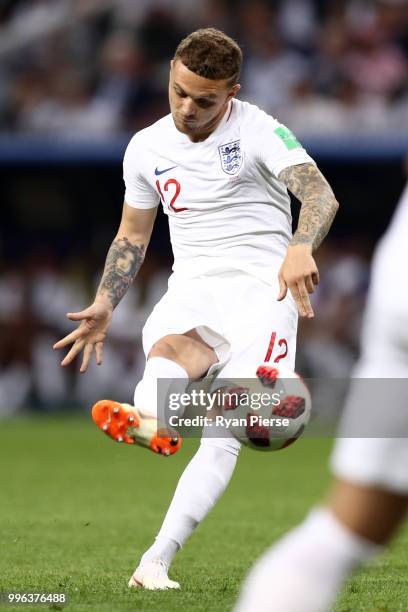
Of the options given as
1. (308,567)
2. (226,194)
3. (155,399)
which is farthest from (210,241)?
(308,567)

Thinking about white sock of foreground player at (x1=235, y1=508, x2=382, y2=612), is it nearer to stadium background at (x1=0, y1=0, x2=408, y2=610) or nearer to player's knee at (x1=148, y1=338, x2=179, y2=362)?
player's knee at (x1=148, y1=338, x2=179, y2=362)

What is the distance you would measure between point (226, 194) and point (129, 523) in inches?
118

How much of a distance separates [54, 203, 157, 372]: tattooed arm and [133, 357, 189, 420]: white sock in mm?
350

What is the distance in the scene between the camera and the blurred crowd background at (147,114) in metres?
16.6

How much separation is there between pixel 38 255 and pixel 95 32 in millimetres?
3341

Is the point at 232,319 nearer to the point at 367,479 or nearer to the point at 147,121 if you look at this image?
the point at 367,479

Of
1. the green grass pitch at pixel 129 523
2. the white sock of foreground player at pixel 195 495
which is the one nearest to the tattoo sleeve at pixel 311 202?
the white sock of foreground player at pixel 195 495

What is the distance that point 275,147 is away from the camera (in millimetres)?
5203

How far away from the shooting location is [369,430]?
287 cm

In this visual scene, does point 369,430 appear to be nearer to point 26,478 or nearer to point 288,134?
point 288,134

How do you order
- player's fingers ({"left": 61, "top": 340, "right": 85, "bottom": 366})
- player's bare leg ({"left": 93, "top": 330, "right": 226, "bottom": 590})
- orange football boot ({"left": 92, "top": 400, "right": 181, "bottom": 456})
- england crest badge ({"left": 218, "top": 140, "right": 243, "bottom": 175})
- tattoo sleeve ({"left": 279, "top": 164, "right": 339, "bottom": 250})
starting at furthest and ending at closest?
england crest badge ({"left": 218, "top": 140, "right": 243, "bottom": 175}), player's fingers ({"left": 61, "top": 340, "right": 85, "bottom": 366}), player's bare leg ({"left": 93, "top": 330, "right": 226, "bottom": 590}), tattoo sleeve ({"left": 279, "top": 164, "right": 339, "bottom": 250}), orange football boot ({"left": 92, "top": 400, "right": 181, "bottom": 456})

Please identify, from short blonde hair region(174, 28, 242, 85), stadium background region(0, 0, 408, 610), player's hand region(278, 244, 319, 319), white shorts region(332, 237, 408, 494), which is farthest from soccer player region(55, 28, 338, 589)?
stadium background region(0, 0, 408, 610)

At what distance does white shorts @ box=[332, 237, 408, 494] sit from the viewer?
281 cm

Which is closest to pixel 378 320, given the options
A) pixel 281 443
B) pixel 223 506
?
pixel 281 443
